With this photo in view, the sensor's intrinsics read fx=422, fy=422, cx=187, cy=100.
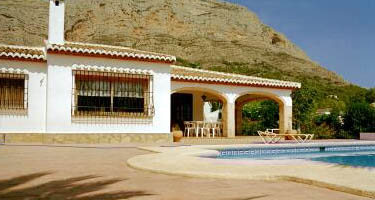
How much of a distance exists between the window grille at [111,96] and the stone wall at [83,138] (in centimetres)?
65

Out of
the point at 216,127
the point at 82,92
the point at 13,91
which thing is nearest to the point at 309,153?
the point at 216,127

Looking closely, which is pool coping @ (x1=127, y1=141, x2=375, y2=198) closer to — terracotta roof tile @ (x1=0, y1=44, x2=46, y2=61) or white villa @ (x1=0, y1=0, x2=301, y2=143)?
white villa @ (x1=0, y1=0, x2=301, y2=143)

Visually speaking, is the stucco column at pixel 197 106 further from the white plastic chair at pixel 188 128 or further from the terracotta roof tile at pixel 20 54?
the terracotta roof tile at pixel 20 54

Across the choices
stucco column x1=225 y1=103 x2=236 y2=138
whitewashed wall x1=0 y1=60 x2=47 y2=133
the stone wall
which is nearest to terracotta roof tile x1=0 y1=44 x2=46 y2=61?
whitewashed wall x1=0 y1=60 x2=47 y2=133

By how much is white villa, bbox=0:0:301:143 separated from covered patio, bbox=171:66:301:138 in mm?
194

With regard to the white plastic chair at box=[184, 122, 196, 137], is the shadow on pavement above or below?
below

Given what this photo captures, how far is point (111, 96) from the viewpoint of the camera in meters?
15.8

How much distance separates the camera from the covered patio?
58.8 ft

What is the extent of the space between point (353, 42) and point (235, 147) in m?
29.4

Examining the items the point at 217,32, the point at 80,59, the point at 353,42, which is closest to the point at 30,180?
the point at 80,59

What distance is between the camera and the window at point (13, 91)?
14.5m

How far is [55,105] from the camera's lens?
48.4ft

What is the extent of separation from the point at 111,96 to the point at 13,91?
11.2 feet

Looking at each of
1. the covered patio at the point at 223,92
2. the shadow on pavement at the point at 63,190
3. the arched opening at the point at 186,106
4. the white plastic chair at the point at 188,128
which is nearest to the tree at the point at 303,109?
the covered patio at the point at 223,92
